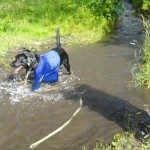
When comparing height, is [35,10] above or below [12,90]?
above

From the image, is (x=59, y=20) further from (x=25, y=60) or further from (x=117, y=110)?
(x=117, y=110)

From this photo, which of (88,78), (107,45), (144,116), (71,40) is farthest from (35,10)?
(144,116)

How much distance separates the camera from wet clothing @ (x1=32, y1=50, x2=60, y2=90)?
770 centimetres

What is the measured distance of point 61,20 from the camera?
42.7 feet

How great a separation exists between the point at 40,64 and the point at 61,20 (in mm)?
5655

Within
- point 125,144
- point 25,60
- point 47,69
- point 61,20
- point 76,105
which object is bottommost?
point 76,105

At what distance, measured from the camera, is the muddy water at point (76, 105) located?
6.09m

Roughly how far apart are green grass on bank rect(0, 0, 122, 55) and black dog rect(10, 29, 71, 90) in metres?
3.68

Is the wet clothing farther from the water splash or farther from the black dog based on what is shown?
the water splash

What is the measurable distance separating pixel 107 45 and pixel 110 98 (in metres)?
4.32

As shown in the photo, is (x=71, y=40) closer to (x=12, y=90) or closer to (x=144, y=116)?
(x=12, y=90)

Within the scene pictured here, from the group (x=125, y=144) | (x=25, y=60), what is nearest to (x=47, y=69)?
(x=25, y=60)

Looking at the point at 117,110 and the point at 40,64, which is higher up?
the point at 40,64

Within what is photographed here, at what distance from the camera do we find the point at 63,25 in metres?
12.8
